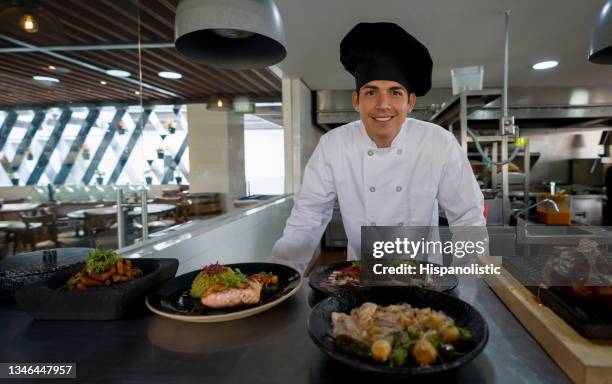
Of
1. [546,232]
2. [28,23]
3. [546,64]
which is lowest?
[546,232]

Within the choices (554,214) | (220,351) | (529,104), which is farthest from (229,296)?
(529,104)

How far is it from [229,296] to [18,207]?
1.27m

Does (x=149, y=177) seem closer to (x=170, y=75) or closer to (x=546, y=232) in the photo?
(x=170, y=75)

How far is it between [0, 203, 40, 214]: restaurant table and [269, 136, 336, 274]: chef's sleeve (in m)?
1.10

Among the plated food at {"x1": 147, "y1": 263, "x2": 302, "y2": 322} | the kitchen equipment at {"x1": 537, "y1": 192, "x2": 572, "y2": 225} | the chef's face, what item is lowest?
the kitchen equipment at {"x1": 537, "y1": 192, "x2": 572, "y2": 225}

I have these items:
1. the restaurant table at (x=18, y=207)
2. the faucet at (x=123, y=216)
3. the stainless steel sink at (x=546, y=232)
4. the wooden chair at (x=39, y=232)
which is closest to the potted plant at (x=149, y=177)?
the faucet at (x=123, y=216)

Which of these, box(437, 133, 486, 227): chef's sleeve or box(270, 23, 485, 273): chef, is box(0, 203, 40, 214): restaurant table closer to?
box(270, 23, 485, 273): chef

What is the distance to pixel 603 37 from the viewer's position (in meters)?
1.42

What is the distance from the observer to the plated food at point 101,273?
973 millimetres

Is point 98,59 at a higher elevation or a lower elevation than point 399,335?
higher

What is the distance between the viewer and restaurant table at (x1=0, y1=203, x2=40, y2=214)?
1.49m

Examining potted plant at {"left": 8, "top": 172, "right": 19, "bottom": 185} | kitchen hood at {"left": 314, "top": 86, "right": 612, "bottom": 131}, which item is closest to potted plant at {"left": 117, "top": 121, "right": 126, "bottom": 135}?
potted plant at {"left": 8, "top": 172, "right": 19, "bottom": 185}

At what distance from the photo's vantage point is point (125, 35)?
231 cm

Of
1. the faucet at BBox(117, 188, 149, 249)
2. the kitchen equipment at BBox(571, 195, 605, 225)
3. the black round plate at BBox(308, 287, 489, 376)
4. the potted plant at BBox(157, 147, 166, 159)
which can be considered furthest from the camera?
the kitchen equipment at BBox(571, 195, 605, 225)
